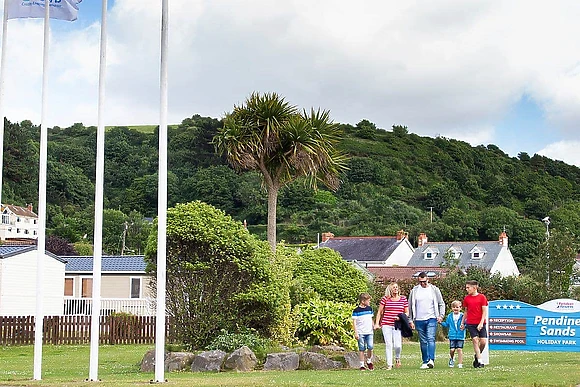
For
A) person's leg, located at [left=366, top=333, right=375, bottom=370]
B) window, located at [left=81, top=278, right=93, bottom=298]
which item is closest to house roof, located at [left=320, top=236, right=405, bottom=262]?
window, located at [left=81, top=278, right=93, bottom=298]

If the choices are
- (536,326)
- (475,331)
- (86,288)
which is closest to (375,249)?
(86,288)

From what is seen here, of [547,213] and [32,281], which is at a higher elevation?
[547,213]

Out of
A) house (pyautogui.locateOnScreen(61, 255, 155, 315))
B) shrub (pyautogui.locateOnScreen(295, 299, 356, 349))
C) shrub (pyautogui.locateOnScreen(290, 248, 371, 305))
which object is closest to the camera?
shrub (pyautogui.locateOnScreen(295, 299, 356, 349))

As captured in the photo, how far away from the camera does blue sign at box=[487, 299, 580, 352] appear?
848 inches

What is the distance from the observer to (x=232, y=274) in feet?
65.8

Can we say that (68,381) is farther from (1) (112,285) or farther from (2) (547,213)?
(2) (547,213)

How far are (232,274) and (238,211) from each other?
84323mm

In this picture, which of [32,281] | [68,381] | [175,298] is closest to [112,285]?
[32,281]

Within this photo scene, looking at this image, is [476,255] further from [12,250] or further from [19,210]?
[19,210]

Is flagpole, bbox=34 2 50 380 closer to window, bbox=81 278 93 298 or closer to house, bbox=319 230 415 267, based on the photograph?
window, bbox=81 278 93 298

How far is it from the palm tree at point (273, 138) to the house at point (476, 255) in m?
57.1

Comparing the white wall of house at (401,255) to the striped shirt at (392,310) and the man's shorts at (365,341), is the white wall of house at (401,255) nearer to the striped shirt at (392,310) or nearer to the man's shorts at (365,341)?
the man's shorts at (365,341)

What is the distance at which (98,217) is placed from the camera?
15.2 meters

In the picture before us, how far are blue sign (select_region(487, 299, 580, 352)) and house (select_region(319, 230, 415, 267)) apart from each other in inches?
2557
